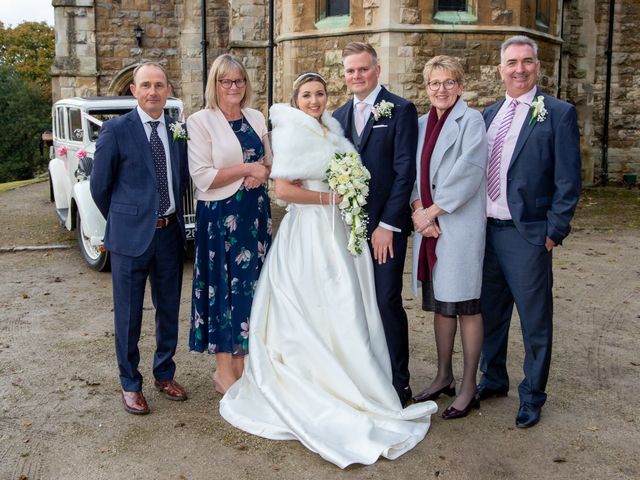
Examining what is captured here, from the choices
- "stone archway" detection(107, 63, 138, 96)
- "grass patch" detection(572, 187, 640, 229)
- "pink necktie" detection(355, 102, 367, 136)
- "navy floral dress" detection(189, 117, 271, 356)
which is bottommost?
"grass patch" detection(572, 187, 640, 229)

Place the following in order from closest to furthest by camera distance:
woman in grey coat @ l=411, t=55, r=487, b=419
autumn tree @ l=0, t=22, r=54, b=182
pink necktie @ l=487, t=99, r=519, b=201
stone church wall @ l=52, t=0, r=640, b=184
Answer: woman in grey coat @ l=411, t=55, r=487, b=419 → pink necktie @ l=487, t=99, r=519, b=201 → stone church wall @ l=52, t=0, r=640, b=184 → autumn tree @ l=0, t=22, r=54, b=182

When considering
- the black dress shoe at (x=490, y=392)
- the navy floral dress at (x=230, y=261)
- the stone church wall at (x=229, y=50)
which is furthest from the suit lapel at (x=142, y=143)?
the stone church wall at (x=229, y=50)

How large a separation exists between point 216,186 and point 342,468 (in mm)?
1848

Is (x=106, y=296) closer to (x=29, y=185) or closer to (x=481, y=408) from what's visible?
(x=481, y=408)

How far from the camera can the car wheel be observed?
8.23 metres

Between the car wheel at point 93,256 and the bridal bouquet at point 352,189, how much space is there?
472cm

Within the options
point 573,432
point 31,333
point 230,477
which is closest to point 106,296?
point 31,333

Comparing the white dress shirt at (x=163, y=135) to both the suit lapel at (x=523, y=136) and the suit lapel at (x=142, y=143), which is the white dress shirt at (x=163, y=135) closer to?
the suit lapel at (x=142, y=143)

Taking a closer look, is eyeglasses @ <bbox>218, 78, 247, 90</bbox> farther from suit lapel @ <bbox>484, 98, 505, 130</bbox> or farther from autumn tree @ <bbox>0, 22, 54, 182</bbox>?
autumn tree @ <bbox>0, 22, 54, 182</bbox>

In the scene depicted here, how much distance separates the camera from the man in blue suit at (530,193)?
155 inches

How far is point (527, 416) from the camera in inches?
163

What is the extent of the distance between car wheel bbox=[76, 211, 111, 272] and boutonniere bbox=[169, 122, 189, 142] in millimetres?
4083

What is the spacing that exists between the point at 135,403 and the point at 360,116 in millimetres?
2254

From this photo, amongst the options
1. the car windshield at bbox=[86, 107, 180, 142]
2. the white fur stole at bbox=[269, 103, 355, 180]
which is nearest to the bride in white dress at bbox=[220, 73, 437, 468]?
the white fur stole at bbox=[269, 103, 355, 180]
